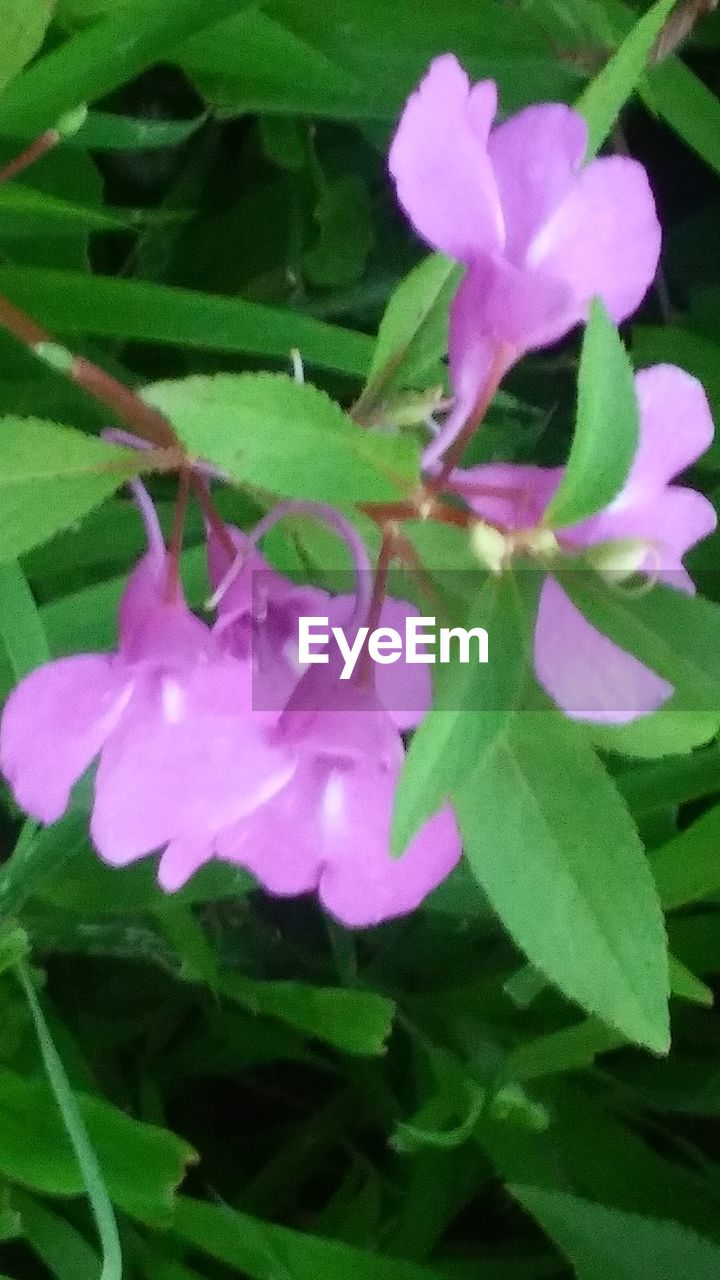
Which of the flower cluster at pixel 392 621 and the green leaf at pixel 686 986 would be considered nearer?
the flower cluster at pixel 392 621

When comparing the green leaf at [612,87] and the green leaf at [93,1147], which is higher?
the green leaf at [612,87]

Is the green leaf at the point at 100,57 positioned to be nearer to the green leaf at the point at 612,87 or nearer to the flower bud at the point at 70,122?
the flower bud at the point at 70,122

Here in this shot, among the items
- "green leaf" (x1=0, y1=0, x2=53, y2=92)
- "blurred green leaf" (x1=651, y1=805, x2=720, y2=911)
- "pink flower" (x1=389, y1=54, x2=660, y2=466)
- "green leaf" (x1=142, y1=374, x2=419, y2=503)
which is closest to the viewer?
"green leaf" (x1=142, y1=374, x2=419, y2=503)

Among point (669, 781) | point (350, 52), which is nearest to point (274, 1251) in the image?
point (669, 781)

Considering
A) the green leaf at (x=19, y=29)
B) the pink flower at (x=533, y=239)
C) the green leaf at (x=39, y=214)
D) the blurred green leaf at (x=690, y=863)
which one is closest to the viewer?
the pink flower at (x=533, y=239)

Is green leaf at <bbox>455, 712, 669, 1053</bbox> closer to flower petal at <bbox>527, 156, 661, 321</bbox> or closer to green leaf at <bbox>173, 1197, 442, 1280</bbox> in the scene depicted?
flower petal at <bbox>527, 156, 661, 321</bbox>

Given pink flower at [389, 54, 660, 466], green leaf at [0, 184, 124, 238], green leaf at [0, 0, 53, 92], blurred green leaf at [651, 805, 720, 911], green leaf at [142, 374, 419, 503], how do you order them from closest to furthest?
green leaf at [142, 374, 419, 503], pink flower at [389, 54, 660, 466], green leaf at [0, 0, 53, 92], green leaf at [0, 184, 124, 238], blurred green leaf at [651, 805, 720, 911]

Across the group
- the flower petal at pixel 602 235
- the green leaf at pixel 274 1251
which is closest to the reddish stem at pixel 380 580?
the flower petal at pixel 602 235

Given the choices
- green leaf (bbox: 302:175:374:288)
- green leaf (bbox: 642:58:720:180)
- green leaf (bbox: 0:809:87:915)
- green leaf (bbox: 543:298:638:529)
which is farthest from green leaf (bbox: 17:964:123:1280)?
green leaf (bbox: 642:58:720:180)
